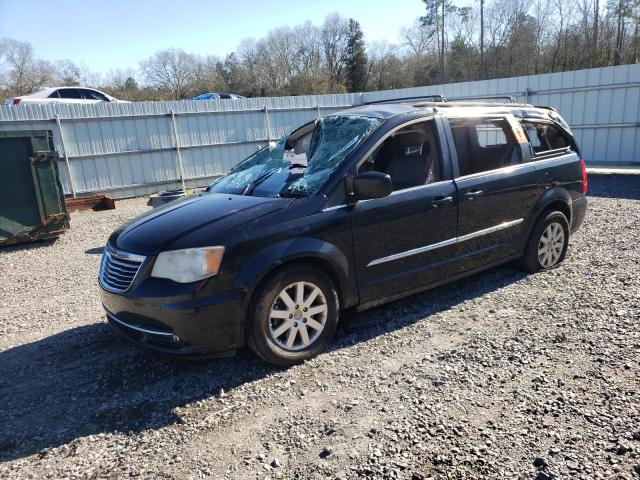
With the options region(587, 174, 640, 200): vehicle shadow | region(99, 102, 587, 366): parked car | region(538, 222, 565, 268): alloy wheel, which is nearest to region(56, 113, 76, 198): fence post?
region(99, 102, 587, 366): parked car

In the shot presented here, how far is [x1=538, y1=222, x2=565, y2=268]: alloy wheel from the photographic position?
517 cm

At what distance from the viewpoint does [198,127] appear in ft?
46.2

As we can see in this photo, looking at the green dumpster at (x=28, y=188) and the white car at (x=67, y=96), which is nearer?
the green dumpster at (x=28, y=188)

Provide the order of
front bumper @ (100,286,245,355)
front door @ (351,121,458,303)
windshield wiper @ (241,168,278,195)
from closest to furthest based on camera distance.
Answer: front bumper @ (100,286,245,355)
front door @ (351,121,458,303)
windshield wiper @ (241,168,278,195)

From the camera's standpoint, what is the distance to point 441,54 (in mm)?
→ 47125

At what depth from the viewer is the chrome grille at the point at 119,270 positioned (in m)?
3.26

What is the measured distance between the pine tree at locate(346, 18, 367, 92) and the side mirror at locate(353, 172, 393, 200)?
49717 millimetres

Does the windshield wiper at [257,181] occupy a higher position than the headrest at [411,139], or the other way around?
the headrest at [411,139]

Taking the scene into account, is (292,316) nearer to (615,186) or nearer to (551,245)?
(551,245)

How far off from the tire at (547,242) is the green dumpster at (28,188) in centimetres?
761

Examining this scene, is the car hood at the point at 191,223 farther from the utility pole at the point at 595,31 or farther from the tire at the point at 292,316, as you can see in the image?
the utility pole at the point at 595,31

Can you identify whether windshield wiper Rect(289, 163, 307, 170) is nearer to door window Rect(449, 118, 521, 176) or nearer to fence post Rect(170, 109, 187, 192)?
door window Rect(449, 118, 521, 176)

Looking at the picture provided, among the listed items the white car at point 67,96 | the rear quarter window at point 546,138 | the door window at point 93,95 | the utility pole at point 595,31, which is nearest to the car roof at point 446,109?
the rear quarter window at point 546,138

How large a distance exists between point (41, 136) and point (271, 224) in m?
6.62
